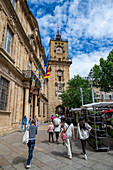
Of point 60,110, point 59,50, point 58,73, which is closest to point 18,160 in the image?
point 60,110

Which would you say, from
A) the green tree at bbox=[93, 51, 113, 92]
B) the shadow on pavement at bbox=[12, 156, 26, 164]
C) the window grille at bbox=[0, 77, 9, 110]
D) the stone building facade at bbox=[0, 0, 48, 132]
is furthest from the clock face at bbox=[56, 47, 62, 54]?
the shadow on pavement at bbox=[12, 156, 26, 164]

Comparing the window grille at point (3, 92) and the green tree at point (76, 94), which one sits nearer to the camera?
the window grille at point (3, 92)

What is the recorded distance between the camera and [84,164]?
414cm

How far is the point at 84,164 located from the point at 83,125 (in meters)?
1.44

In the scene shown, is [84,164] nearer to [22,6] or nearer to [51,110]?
[22,6]

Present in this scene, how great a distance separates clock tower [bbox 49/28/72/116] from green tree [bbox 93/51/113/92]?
1817 centimetres

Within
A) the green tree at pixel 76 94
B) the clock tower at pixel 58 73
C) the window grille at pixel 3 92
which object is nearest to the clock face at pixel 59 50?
the clock tower at pixel 58 73

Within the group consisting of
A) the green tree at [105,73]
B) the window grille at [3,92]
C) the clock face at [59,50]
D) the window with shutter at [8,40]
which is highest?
the clock face at [59,50]

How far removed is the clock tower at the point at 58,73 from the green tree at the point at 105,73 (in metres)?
18.2

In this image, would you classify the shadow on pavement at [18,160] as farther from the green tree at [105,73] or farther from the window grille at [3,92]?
the green tree at [105,73]

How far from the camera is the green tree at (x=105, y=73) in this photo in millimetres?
15617

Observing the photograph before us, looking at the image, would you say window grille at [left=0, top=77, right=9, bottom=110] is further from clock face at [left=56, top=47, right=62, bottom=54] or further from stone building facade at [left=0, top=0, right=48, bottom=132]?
clock face at [left=56, top=47, right=62, bottom=54]

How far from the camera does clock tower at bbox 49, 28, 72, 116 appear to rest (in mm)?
33469

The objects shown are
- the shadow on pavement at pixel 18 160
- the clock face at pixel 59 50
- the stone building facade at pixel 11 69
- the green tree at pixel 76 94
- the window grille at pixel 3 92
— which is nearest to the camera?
the shadow on pavement at pixel 18 160
